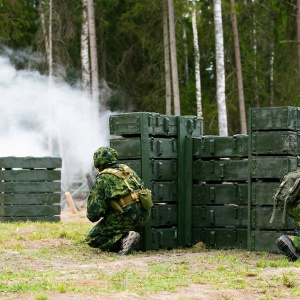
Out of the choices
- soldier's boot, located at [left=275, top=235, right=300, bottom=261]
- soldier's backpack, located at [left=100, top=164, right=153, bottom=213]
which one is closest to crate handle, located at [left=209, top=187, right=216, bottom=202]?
soldier's backpack, located at [left=100, top=164, right=153, bottom=213]

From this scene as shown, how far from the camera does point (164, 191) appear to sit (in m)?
12.6

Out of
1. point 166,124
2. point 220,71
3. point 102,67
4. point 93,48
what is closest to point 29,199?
point 166,124

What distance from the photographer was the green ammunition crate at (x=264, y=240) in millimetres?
11320

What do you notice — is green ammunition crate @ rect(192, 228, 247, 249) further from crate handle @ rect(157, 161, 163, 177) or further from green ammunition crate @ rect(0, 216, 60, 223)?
green ammunition crate @ rect(0, 216, 60, 223)

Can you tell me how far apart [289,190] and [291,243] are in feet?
2.06

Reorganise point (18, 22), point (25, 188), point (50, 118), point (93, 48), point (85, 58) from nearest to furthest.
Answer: point (25, 188) < point (93, 48) < point (85, 58) < point (50, 118) < point (18, 22)

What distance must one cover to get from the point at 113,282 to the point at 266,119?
11.9 feet

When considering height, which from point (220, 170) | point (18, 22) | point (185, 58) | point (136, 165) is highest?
point (18, 22)

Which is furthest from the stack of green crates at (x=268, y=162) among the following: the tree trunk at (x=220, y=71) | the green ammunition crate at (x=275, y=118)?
the tree trunk at (x=220, y=71)

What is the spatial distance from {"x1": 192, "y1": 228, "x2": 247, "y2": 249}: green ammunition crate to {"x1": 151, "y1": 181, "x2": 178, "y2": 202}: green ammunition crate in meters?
0.59

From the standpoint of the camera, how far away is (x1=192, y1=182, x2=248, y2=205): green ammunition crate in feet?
40.5

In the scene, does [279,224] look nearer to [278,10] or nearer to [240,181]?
[240,181]

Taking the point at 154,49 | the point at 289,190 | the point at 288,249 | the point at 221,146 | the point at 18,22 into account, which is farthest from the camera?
the point at 18,22

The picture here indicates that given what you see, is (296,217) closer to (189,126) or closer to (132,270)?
(132,270)
